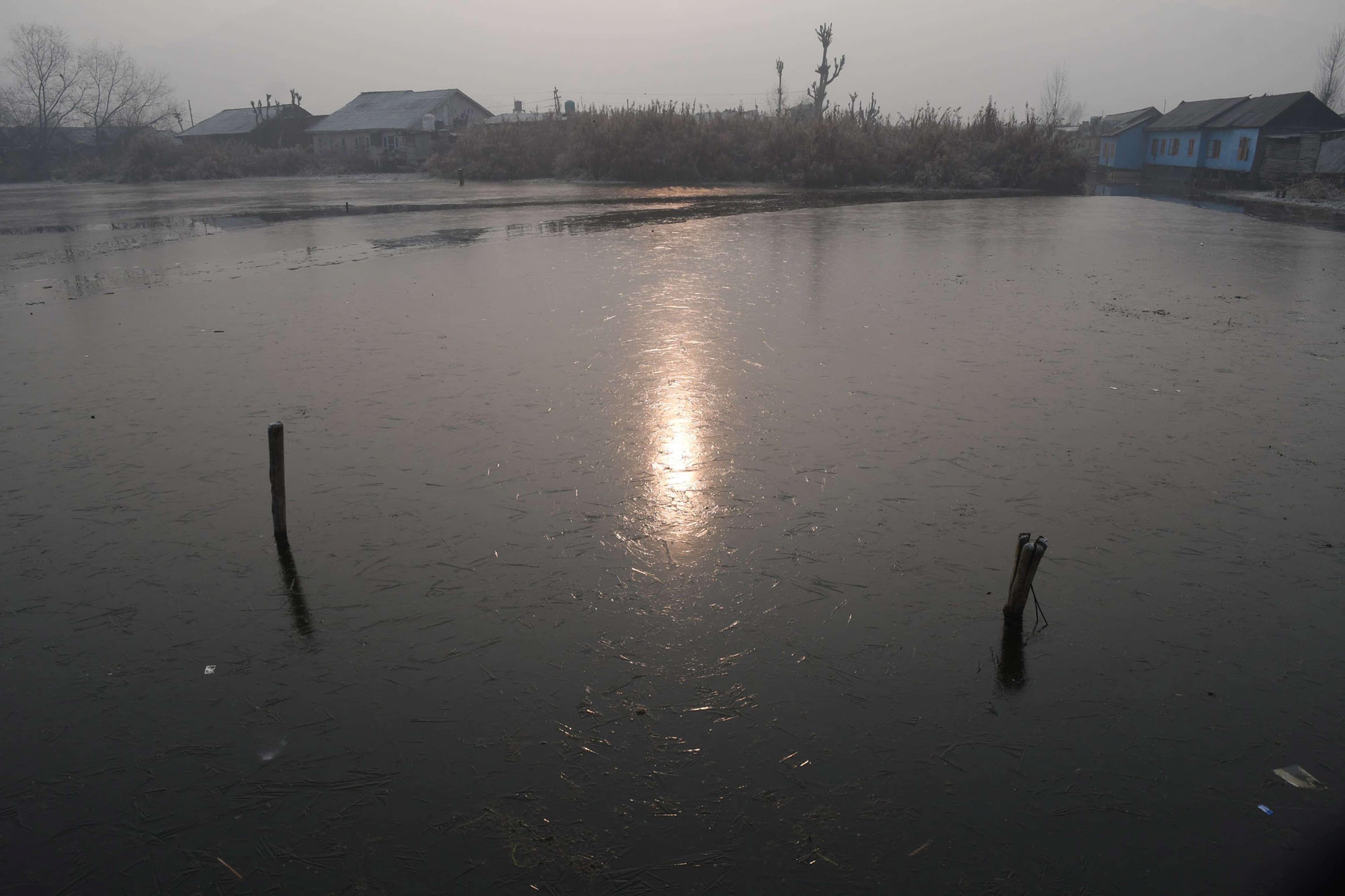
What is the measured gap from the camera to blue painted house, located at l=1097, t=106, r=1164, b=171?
4894cm

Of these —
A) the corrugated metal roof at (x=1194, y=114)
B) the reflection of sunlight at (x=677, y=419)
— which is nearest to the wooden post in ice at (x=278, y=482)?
the reflection of sunlight at (x=677, y=419)

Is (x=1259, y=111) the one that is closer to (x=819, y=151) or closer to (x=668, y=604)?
(x=819, y=151)

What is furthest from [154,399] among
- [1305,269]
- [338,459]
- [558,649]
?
[1305,269]

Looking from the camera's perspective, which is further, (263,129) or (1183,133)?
Answer: (263,129)

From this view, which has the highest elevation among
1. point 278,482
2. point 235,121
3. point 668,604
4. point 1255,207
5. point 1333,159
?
point 235,121

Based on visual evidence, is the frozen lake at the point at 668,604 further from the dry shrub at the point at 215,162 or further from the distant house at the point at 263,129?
the distant house at the point at 263,129

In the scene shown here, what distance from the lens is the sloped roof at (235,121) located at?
5925cm

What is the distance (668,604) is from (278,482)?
2.23 metres

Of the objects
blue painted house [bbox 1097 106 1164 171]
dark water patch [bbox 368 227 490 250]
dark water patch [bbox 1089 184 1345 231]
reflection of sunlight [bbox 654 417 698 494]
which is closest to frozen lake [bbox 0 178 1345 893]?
reflection of sunlight [bbox 654 417 698 494]

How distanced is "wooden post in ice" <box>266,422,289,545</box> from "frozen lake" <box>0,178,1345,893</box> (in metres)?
0.15

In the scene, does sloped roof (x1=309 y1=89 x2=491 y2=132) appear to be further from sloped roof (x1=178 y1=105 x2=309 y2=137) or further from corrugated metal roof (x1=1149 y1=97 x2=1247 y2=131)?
corrugated metal roof (x1=1149 y1=97 x2=1247 y2=131)

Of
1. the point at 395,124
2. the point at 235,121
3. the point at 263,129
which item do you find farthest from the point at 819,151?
the point at 235,121

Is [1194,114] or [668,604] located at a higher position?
[1194,114]

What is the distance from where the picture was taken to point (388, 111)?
5662 centimetres
